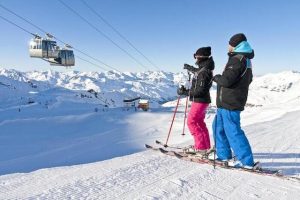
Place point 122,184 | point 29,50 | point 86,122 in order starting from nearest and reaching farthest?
1. point 122,184
2. point 86,122
3. point 29,50

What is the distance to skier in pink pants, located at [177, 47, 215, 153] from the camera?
6.37m

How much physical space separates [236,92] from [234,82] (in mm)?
203

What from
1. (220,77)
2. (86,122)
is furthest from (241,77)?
(86,122)

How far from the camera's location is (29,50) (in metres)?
28.6

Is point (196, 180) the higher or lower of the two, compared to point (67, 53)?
lower

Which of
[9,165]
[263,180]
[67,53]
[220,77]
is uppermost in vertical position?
[67,53]

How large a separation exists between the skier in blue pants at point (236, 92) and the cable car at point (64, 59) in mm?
25128

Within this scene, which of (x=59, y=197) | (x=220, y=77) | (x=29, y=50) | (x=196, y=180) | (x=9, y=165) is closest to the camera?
(x=59, y=197)

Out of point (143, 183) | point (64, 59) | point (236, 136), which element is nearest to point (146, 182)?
point (143, 183)

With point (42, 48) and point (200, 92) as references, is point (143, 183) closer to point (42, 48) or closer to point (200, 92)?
point (200, 92)

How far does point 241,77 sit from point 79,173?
8.64 feet

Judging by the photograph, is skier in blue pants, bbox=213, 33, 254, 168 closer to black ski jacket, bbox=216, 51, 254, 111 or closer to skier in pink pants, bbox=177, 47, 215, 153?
black ski jacket, bbox=216, 51, 254, 111

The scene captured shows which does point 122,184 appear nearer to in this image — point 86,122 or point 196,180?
point 196,180

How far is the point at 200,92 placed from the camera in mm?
6379
